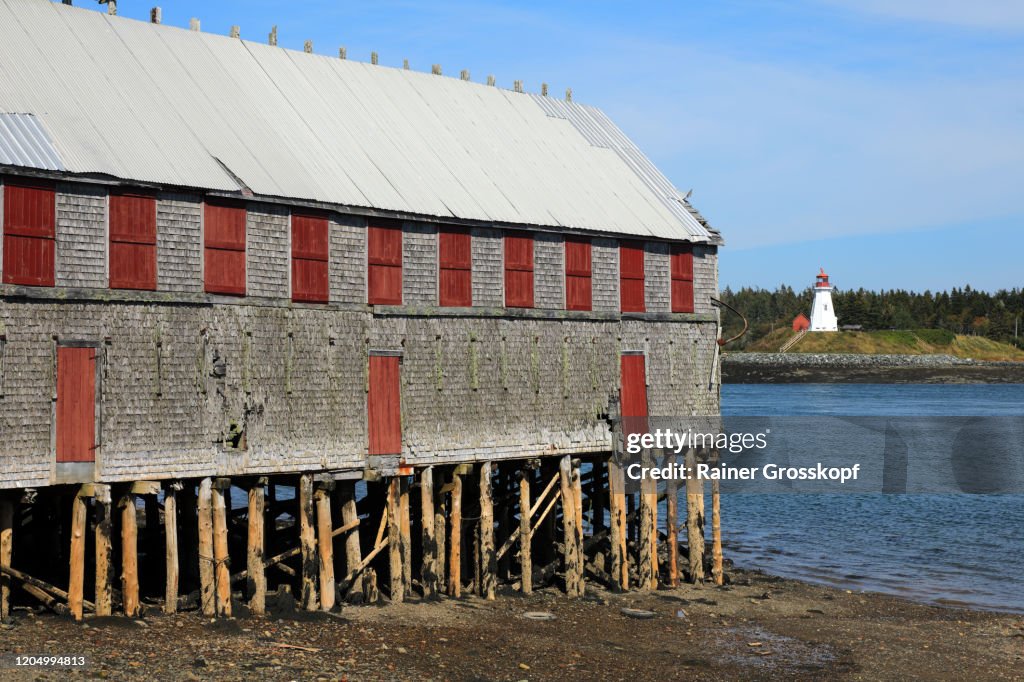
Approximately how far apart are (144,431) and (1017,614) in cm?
2284

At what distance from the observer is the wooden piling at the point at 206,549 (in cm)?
2400

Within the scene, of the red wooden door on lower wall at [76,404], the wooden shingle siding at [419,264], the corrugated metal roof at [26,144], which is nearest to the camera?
the corrugated metal roof at [26,144]

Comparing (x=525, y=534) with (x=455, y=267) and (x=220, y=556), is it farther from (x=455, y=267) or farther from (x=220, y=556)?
(x=220, y=556)

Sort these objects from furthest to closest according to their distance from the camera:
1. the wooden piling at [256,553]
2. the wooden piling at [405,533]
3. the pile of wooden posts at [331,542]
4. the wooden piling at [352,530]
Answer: the wooden piling at [405,533]
the wooden piling at [352,530]
the wooden piling at [256,553]
the pile of wooden posts at [331,542]

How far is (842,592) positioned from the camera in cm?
3516

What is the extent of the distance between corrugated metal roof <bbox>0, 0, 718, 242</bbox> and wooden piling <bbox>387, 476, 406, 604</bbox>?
5.80 meters

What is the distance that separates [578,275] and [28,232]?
1268cm

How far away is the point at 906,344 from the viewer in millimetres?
190500

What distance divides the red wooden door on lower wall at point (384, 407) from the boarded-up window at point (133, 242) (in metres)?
5.19

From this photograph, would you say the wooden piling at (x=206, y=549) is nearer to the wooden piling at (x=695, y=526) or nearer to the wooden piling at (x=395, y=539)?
the wooden piling at (x=395, y=539)

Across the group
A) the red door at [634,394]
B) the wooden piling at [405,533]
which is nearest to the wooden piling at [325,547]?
the wooden piling at [405,533]

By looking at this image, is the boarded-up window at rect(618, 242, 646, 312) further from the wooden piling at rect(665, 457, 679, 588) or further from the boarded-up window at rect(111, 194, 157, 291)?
the boarded-up window at rect(111, 194, 157, 291)

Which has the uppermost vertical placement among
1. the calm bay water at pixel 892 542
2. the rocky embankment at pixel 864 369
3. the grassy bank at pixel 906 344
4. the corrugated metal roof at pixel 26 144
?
the corrugated metal roof at pixel 26 144

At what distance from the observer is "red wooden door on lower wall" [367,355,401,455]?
26438 mm
